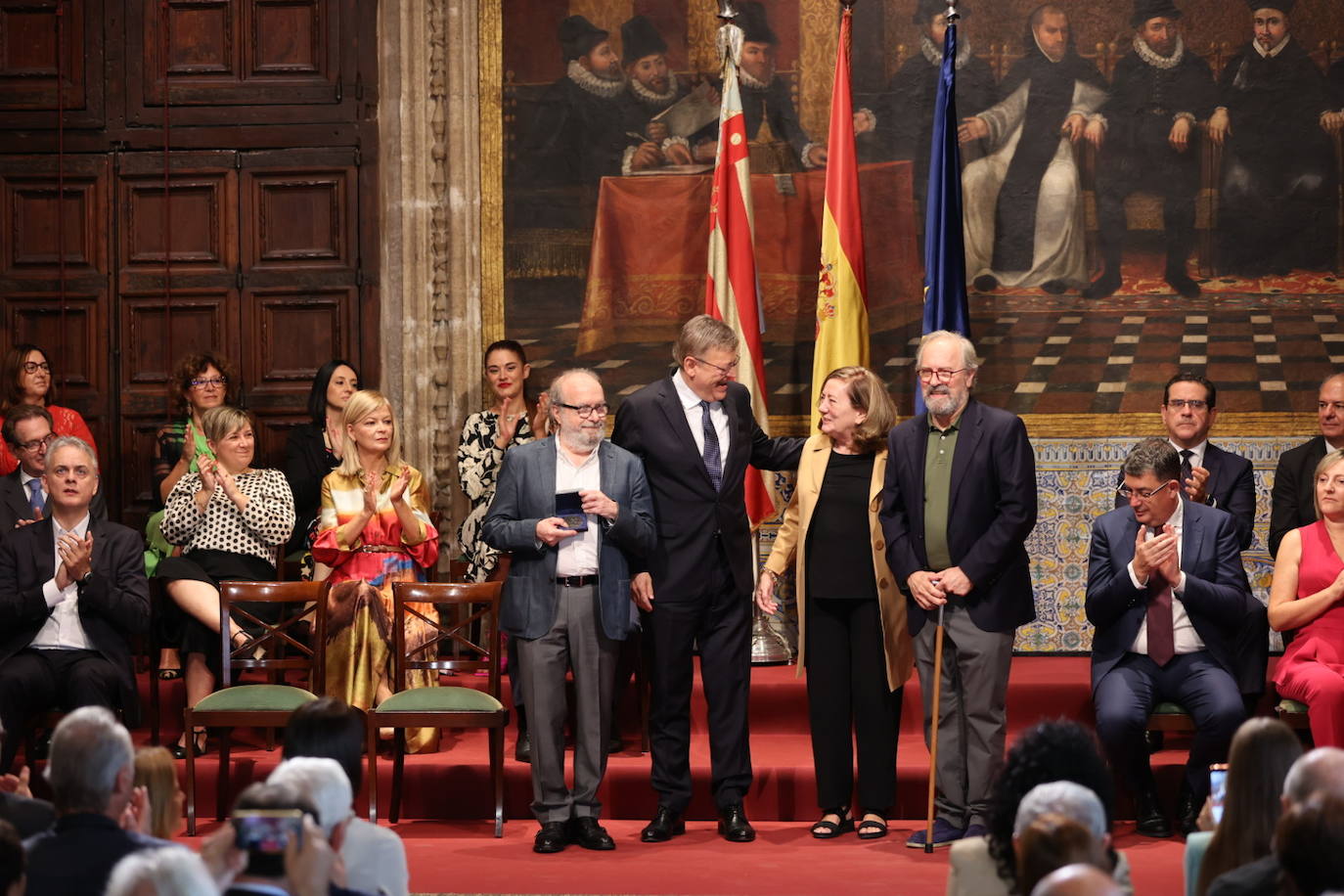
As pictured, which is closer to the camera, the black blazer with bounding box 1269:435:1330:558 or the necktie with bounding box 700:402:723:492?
the necktie with bounding box 700:402:723:492

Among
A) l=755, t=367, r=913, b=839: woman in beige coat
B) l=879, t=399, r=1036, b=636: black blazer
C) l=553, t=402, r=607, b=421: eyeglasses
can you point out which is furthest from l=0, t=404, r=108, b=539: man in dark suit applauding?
l=879, t=399, r=1036, b=636: black blazer

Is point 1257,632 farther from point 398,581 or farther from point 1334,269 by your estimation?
point 398,581

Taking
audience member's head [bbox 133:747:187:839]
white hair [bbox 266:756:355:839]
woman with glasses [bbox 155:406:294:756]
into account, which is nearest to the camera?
white hair [bbox 266:756:355:839]

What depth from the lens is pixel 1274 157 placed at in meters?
8.12

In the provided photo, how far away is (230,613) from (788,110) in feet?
12.2

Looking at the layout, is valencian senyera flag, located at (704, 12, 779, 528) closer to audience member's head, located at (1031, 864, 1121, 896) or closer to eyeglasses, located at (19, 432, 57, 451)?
eyeglasses, located at (19, 432, 57, 451)

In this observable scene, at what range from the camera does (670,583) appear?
6230mm

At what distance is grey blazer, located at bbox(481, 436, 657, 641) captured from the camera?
6.04 meters

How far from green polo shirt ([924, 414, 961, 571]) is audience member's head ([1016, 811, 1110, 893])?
3258mm

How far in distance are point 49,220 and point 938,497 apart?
5.34 m

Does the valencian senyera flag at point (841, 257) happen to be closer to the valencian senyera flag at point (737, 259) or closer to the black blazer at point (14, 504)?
the valencian senyera flag at point (737, 259)

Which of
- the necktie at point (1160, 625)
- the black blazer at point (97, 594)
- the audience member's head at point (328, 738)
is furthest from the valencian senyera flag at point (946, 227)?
the audience member's head at point (328, 738)

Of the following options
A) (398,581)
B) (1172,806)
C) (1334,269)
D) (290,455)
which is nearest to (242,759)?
(398,581)

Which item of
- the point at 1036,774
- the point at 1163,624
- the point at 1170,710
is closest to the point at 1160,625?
the point at 1163,624
